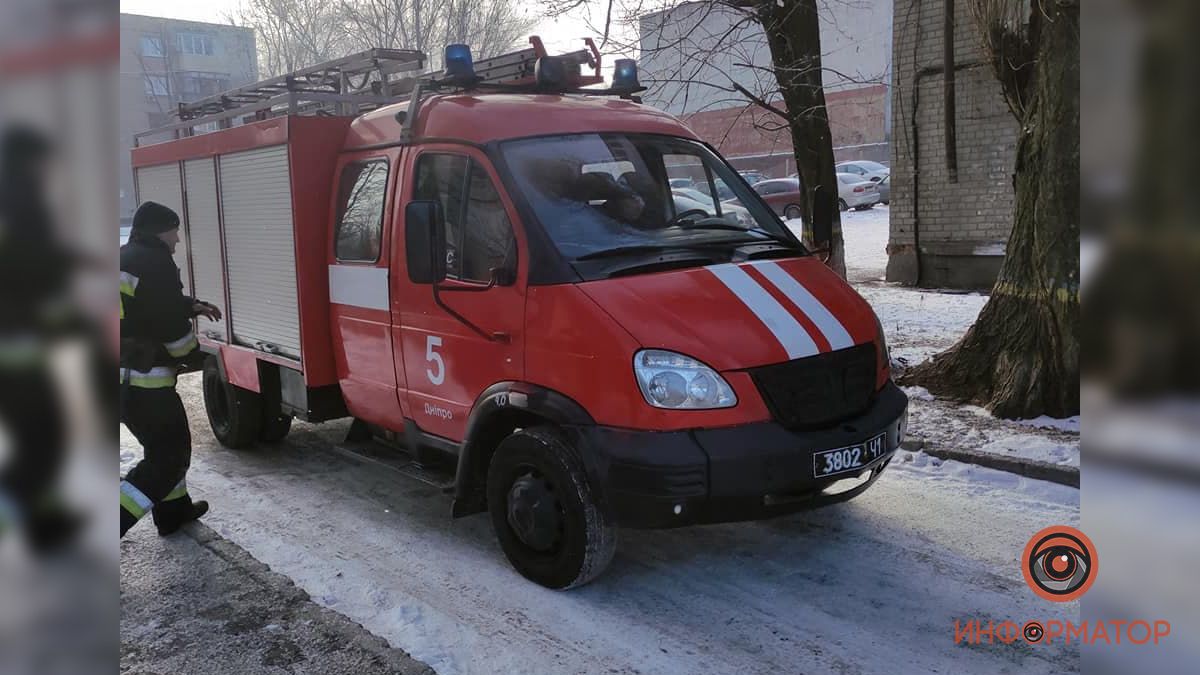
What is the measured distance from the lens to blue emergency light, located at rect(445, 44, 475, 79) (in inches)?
193

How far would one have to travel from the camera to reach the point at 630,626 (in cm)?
379

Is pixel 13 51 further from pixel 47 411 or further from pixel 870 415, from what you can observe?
pixel 870 415

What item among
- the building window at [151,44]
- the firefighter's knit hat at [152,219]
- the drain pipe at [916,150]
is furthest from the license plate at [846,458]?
the drain pipe at [916,150]

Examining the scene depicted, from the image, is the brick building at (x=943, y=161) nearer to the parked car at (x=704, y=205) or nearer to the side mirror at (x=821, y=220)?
the side mirror at (x=821, y=220)

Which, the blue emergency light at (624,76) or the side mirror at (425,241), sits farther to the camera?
the blue emergency light at (624,76)

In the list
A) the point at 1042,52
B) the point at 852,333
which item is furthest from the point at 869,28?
the point at 852,333

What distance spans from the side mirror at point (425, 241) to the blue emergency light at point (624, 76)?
1.96 meters

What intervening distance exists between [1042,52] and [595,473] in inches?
176

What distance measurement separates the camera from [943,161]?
11.8m

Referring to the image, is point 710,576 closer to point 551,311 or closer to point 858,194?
point 551,311

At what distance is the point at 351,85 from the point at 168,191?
1.87 m

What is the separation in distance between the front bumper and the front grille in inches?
3.3

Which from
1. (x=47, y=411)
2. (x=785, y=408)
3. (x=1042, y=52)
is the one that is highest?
(x=1042, y=52)

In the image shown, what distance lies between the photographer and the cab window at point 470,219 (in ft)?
14.0
